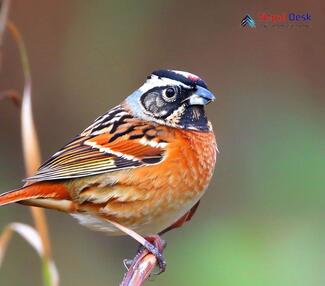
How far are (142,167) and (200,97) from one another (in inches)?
11.2

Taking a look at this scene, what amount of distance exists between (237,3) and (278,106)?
22.7 inches

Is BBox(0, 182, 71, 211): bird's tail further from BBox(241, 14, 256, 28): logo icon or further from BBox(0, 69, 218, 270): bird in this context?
BBox(241, 14, 256, 28): logo icon

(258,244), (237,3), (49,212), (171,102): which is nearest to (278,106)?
(237,3)

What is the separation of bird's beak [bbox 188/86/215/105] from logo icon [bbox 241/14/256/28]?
1.83 meters

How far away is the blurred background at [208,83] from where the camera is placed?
469 centimetres

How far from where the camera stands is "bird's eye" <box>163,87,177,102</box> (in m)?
3.25

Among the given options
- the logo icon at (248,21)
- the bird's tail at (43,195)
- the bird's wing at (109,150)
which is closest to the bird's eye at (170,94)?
the bird's wing at (109,150)

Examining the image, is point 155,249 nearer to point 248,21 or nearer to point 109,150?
point 109,150

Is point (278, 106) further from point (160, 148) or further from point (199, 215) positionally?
point (160, 148)

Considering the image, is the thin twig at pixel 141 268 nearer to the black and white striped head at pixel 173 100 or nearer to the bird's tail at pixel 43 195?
the bird's tail at pixel 43 195

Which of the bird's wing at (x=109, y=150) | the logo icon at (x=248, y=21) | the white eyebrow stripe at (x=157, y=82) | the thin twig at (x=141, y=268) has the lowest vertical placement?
the thin twig at (x=141, y=268)

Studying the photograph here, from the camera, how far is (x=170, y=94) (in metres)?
3.26

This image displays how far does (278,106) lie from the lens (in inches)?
197

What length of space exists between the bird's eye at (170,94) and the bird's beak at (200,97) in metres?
0.06
